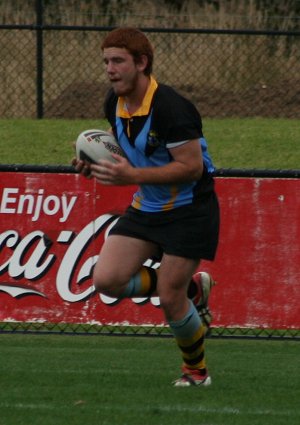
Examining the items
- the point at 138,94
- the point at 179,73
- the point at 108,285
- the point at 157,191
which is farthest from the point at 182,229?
the point at 179,73

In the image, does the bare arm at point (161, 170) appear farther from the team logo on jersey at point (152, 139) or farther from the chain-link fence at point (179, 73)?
the chain-link fence at point (179, 73)

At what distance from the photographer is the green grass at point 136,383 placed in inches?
245

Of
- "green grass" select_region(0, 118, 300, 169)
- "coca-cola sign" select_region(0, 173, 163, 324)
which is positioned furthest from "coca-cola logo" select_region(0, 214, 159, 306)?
"green grass" select_region(0, 118, 300, 169)

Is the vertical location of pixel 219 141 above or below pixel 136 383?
below

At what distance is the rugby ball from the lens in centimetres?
681

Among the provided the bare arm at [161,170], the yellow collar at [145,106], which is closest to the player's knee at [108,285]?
the bare arm at [161,170]

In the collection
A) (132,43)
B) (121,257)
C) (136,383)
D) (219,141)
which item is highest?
(132,43)

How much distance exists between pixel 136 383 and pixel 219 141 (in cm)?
728

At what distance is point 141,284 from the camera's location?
6992mm

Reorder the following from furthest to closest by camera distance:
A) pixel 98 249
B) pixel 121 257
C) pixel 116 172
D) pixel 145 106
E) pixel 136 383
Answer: pixel 98 249, pixel 136 383, pixel 121 257, pixel 145 106, pixel 116 172

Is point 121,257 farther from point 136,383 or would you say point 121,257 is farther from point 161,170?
point 136,383

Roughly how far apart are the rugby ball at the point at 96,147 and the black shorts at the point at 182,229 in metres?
0.38

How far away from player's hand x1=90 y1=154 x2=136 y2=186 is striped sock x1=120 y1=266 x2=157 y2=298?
67cm

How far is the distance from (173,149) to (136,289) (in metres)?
0.84
